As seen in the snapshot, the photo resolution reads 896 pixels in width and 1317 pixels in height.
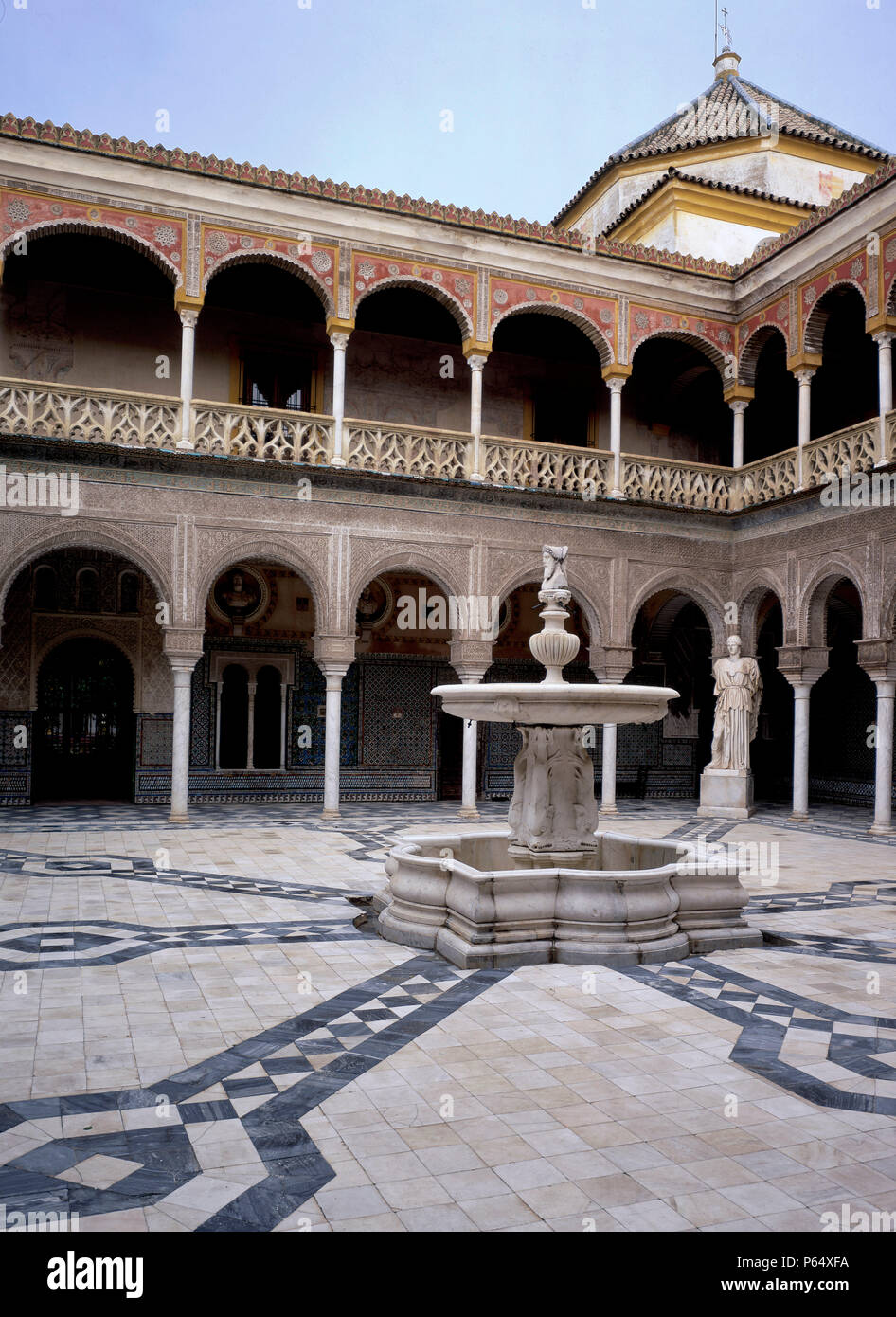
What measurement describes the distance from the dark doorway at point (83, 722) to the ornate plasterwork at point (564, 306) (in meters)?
6.65

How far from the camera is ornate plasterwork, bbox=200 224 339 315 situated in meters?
11.0

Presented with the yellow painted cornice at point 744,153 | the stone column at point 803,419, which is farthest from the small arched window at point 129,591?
the yellow painted cornice at point 744,153

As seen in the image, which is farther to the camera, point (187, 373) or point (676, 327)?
point (676, 327)

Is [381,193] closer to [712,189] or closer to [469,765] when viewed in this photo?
[712,189]

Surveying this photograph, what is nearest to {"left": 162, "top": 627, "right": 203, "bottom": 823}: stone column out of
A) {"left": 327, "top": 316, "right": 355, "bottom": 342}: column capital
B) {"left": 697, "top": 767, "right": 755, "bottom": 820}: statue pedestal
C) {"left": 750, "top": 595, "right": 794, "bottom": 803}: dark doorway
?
A: {"left": 327, "top": 316, "right": 355, "bottom": 342}: column capital

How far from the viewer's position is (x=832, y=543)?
11.7 meters

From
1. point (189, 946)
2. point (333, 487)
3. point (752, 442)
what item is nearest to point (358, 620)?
point (333, 487)

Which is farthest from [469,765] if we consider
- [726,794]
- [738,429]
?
[738,429]

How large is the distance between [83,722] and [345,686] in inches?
138

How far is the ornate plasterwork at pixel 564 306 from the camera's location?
1223cm

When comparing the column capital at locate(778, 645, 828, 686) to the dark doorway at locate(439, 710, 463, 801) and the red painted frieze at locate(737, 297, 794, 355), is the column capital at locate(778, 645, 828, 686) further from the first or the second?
the dark doorway at locate(439, 710, 463, 801)

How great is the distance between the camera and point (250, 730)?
13.4 metres

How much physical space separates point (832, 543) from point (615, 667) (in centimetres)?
298

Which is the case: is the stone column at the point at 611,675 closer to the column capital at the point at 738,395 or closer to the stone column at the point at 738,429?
the stone column at the point at 738,429
